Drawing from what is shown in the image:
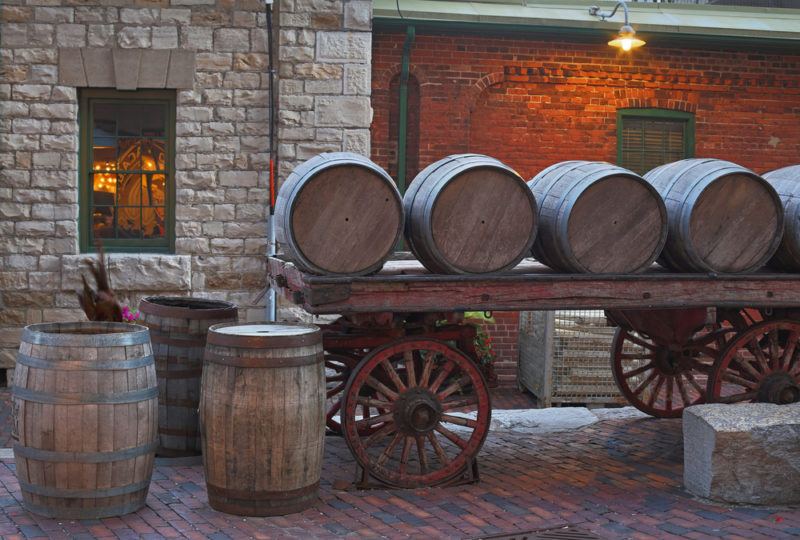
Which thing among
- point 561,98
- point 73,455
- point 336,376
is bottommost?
point 73,455

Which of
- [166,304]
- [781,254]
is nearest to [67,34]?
A: [166,304]

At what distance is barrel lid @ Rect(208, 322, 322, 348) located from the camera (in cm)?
577

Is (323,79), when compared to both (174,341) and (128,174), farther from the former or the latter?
(174,341)

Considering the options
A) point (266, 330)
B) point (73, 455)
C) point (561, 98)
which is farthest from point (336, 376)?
point (561, 98)

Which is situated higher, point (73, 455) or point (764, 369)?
point (764, 369)

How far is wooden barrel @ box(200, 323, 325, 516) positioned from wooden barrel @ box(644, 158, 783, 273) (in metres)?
2.56

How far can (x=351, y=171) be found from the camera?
613 cm

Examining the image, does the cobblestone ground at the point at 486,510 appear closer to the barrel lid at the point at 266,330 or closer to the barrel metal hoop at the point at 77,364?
the barrel metal hoop at the point at 77,364

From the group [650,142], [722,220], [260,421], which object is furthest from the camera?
[650,142]

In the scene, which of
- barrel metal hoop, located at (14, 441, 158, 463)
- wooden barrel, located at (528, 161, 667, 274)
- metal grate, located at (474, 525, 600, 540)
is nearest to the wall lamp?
wooden barrel, located at (528, 161, 667, 274)

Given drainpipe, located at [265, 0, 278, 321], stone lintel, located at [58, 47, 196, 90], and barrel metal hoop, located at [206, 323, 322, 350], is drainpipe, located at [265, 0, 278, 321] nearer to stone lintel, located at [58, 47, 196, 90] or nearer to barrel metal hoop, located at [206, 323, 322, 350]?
stone lintel, located at [58, 47, 196, 90]

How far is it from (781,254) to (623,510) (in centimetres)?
225

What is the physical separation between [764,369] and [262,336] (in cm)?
365

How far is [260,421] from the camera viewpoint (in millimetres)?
5715
